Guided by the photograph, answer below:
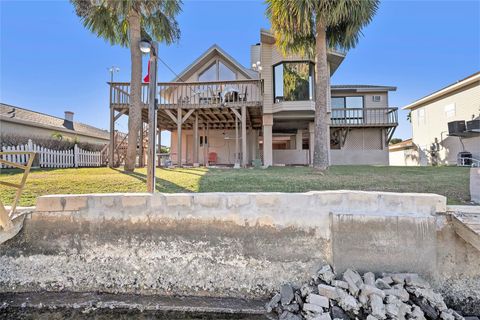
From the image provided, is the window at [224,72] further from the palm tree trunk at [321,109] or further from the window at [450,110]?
the window at [450,110]

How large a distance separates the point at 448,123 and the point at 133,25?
55.4ft

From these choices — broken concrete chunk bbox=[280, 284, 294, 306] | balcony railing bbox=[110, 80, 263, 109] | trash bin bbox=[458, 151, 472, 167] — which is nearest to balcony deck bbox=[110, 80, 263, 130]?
balcony railing bbox=[110, 80, 263, 109]

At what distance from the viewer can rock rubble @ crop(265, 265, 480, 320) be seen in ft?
9.54

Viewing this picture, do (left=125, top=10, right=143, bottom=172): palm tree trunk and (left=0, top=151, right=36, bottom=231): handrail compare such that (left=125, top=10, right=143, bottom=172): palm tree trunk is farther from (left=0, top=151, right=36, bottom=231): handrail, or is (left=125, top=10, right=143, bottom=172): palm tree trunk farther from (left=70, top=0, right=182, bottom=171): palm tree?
(left=0, top=151, right=36, bottom=231): handrail

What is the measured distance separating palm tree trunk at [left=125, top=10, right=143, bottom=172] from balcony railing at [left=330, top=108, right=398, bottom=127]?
39.1ft

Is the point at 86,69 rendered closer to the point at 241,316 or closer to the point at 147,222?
the point at 147,222

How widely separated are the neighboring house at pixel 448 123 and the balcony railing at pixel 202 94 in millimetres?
11557

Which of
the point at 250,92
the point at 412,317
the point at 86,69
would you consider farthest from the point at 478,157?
the point at 86,69

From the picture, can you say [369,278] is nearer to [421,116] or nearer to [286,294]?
[286,294]

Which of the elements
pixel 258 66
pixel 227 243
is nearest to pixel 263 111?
pixel 258 66

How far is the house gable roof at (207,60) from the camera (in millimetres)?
14094

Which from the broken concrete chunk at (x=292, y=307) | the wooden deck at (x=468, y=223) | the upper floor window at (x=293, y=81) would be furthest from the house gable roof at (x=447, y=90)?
the broken concrete chunk at (x=292, y=307)

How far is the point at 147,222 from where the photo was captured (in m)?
3.73

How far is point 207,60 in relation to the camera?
48.2 ft
